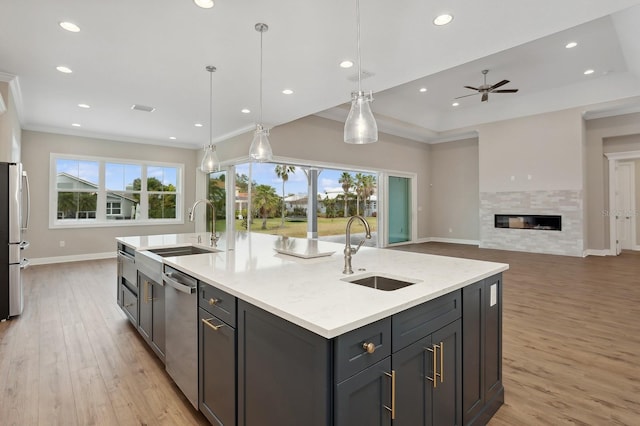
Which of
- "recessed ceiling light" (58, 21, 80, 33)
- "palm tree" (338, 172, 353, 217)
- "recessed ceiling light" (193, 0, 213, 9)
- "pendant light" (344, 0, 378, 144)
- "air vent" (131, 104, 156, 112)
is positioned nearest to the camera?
"pendant light" (344, 0, 378, 144)

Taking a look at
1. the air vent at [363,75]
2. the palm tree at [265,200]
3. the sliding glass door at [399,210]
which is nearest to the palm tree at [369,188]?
the sliding glass door at [399,210]

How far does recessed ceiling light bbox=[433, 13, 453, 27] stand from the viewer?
2.69 metres

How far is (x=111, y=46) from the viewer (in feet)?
10.5

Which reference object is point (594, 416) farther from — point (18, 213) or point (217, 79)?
point (18, 213)

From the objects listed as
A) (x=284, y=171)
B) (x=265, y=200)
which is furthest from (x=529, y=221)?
(x=265, y=200)

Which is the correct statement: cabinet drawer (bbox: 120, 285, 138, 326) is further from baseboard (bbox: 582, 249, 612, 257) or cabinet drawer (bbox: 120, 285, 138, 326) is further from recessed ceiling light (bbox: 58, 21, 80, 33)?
baseboard (bbox: 582, 249, 612, 257)

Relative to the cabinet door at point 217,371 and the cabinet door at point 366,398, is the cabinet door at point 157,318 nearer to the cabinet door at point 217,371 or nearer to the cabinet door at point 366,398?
the cabinet door at point 217,371

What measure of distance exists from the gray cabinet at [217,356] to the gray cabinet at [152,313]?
735 millimetres

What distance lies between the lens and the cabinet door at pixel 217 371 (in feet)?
4.86

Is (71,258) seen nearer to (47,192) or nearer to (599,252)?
(47,192)

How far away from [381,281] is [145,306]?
6.69ft

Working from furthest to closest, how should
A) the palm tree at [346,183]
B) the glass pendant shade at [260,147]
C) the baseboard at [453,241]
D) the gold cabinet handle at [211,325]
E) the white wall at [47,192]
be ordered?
the baseboard at [453,241], the palm tree at [346,183], the white wall at [47,192], the glass pendant shade at [260,147], the gold cabinet handle at [211,325]

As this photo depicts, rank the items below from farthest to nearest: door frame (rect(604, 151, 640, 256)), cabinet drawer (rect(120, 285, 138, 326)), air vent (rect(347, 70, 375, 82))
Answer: door frame (rect(604, 151, 640, 256)), air vent (rect(347, 70, 375, 82)), cabinet drawer (rect(120, 285, 138, 326))

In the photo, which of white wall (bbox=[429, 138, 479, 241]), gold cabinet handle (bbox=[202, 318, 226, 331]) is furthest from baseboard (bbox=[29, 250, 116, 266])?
white wall (bbox=[429, 138, 479, 241])
